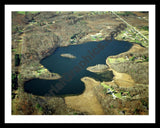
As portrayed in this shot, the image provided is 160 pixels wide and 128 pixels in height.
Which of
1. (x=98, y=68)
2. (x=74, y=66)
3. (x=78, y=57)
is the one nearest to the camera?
(x=98, y=68)

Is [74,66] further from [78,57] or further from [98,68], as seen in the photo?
[98,68]

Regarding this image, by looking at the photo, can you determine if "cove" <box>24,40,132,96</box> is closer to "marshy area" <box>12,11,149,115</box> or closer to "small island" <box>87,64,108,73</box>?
"marshy area" <box>12,11,149,115</box>

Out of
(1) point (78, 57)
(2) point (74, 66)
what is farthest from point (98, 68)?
(1) point (78, 57)

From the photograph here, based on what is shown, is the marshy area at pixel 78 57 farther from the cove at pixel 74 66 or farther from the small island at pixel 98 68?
the small island at pixel 98 68

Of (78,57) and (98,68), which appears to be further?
A: (78,57)

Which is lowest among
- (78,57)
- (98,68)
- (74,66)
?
(98,68)

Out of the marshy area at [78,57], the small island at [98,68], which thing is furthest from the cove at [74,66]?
the small island at [98,68]

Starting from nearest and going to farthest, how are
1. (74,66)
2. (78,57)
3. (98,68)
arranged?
(98,68) < (74,66) < (78,57)

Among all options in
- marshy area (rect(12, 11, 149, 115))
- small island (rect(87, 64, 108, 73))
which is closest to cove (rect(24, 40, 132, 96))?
marshy area (rect(12, 11, 149, 115))

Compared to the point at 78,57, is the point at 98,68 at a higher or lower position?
lower
